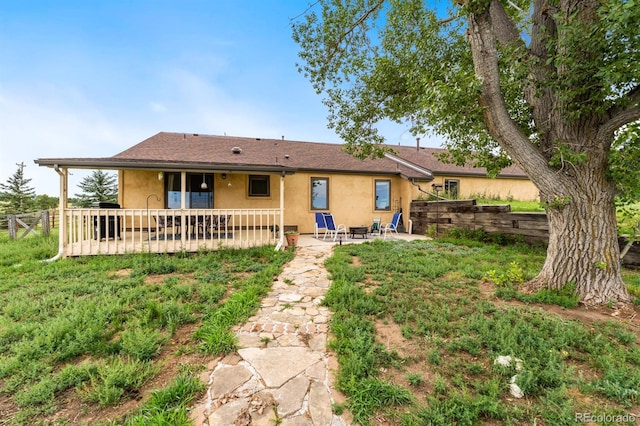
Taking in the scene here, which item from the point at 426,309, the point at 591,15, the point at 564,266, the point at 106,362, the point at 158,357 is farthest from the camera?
the point at 564,266

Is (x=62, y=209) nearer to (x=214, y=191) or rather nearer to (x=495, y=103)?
(x=214, y=191)

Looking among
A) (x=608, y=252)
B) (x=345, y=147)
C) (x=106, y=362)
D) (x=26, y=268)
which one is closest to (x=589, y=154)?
(x=608, y=252)

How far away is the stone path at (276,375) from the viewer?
69.0 inches

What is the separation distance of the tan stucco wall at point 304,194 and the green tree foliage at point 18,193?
1816 cm

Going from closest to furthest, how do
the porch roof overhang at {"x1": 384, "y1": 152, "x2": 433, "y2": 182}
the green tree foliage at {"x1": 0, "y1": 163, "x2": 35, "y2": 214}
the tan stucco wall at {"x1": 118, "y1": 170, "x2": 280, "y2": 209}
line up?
the tan stucco wall at {"x1": 118, "y1": 170, "x2": 280, "y2": 209} < the porch roof overhang at {"x1": 384, "y1": 152, "x2": 433, "y2": 182} < the green tree foliage at {"x1": 0, "y1": 163, "x2": 35, "y2": 214}

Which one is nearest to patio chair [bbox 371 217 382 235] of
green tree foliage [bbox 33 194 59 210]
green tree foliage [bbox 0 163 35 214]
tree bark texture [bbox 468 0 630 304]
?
tree bark texture [bbox 468 0 630 304]

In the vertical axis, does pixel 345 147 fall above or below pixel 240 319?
above

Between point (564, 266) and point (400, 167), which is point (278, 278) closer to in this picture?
point (564, 266)

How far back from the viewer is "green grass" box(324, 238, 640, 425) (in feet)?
5.85

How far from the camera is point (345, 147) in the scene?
23.4 feet

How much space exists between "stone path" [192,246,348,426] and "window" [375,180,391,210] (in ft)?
26.9

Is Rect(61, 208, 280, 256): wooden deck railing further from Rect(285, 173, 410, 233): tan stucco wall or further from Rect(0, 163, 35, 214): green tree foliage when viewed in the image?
→ Rect(0, 163, 35, 214): green tree foliage

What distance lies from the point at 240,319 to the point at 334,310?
1.20 metres

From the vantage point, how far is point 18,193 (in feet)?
62.3
